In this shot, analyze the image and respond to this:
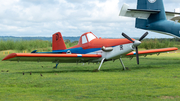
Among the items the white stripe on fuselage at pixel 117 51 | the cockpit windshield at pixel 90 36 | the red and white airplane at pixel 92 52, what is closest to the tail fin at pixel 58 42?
the red and white airplane at pixel 92 52

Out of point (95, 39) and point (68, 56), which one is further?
point (95, 39)

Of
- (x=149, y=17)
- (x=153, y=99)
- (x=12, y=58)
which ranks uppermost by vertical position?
(x=149, y=17)

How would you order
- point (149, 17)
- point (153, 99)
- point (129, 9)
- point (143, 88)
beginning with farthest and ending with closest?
point (149, 17), point (129, 9), point (143, 88), point (153, 99)

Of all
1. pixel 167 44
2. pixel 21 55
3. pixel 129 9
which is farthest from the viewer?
pixel 167 44

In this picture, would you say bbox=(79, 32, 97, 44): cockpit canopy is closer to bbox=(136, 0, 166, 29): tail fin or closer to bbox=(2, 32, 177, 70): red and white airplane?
bbox=(2, 32, 177, 70): red and white airplane

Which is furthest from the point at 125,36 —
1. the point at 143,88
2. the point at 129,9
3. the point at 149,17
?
the point at 149,17

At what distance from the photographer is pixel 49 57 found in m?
11.3

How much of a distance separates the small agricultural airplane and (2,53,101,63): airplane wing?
31.9 ft

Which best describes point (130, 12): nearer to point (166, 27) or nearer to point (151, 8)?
point (166, 27)

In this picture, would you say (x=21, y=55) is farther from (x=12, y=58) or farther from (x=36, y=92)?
(x=36, y=92)

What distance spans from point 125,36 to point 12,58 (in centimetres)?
564

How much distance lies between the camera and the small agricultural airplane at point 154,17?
20297 mm

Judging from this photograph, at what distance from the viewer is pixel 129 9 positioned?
20281 millimetres

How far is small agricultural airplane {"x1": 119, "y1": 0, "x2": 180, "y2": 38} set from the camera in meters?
20.3
